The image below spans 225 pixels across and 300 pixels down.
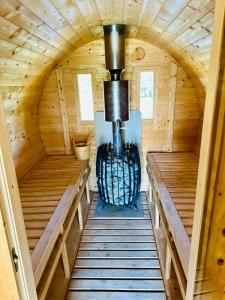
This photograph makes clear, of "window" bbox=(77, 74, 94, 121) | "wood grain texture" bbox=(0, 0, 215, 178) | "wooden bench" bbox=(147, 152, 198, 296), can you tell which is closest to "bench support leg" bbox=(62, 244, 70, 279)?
"wooden bench" bbox=(147, 152, 198, 296)

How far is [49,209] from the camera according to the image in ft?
6.21

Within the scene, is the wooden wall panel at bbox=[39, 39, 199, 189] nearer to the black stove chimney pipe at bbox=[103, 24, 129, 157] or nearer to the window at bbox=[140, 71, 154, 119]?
the window at bbox=[140, 71, 154, 119]

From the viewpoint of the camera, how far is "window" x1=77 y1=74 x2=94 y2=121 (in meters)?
2.87

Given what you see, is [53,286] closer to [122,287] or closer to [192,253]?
[122,287]

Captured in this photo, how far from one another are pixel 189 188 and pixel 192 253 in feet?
4.35

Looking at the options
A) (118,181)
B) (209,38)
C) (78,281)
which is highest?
(209,38)

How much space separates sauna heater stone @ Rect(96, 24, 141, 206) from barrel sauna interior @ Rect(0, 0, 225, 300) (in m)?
0.22

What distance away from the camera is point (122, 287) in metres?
1.83

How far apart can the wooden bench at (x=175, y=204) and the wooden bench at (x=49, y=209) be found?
0.83m

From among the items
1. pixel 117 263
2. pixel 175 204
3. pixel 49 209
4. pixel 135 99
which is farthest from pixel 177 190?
pixel 135 99

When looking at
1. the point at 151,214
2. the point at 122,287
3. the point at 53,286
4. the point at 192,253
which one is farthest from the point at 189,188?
the point at 53,286

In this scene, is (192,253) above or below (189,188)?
above

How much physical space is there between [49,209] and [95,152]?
55.1 inches

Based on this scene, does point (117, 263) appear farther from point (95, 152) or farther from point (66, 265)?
point (95, 152)
